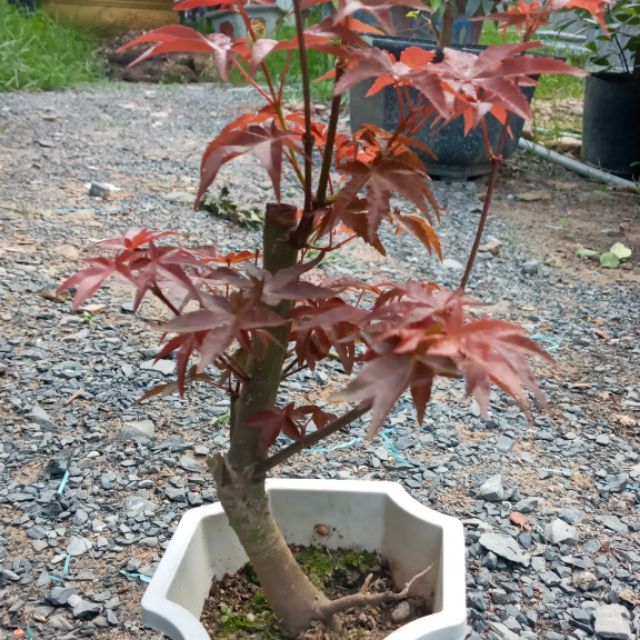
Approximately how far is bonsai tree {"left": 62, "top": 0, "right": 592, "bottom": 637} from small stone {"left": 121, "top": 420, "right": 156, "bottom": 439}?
736mm

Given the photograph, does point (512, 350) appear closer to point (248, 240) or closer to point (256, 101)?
point (248, 240)

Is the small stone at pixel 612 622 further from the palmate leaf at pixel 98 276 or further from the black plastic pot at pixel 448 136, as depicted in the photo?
the black plastic pot at pixel 448 136

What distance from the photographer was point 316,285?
0.71 metres

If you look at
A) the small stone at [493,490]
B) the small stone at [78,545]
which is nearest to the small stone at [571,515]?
the small stone at [493,490]

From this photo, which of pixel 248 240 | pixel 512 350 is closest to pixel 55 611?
pixel 512 350

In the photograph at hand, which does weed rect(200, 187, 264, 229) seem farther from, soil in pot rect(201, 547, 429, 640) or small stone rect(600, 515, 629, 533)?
soil in pot rect(201, 547, 429, 640)

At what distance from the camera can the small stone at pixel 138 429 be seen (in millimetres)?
1565

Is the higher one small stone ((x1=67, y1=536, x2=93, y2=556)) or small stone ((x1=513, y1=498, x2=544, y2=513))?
small stone ((x1=513, y1=498, x2=544, y2=513))

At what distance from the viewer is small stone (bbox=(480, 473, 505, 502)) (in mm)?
1428

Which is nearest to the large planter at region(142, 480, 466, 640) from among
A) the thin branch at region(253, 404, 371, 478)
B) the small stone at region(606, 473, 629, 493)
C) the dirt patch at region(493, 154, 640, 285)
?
the thin branch at region(253, 404, 371, 478)

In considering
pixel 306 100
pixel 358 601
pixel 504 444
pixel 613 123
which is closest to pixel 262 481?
pixel 358 601

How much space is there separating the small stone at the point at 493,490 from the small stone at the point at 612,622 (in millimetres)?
296

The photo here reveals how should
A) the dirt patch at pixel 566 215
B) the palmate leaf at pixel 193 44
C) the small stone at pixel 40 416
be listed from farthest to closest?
1. the dirt patch at pixel 566 215
2. the small stone at pixel 40 416
3. the palmate leaf at pixel 193 44

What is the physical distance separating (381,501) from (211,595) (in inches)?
10.1
